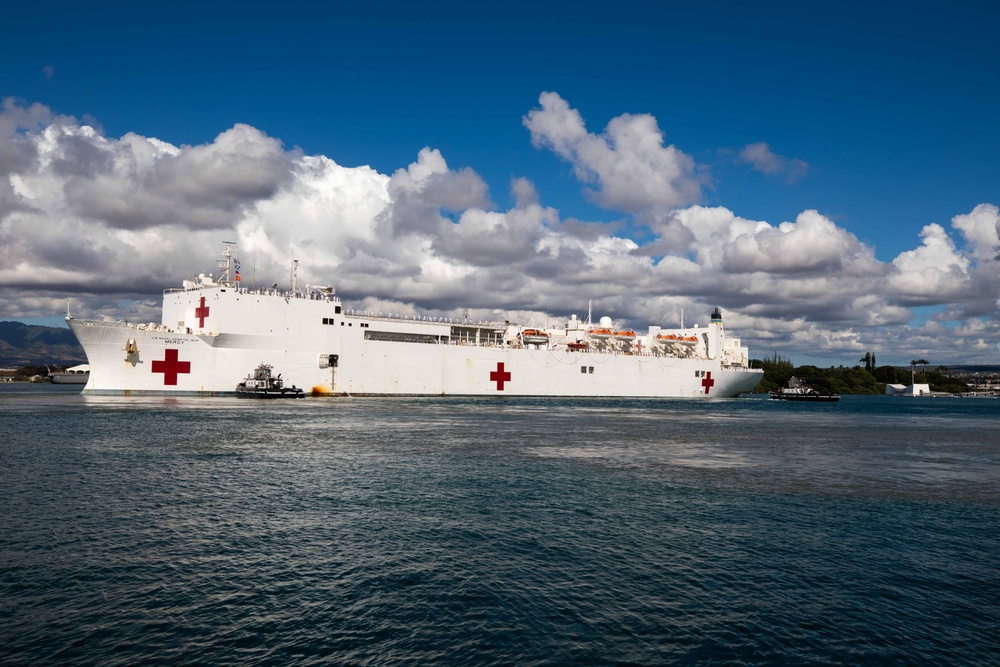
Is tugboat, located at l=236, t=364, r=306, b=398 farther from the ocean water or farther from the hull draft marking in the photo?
the ocean water

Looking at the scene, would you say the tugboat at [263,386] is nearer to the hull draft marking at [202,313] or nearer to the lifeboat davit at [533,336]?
the hull draft marking at [202,313]

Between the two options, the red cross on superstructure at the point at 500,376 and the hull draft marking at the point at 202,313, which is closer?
the hull draft marking at the point at 202,313

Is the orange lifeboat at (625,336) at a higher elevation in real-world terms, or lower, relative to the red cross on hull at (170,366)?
higher

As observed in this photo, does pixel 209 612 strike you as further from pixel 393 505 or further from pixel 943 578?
pixel 943 578

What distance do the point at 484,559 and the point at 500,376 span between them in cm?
4249

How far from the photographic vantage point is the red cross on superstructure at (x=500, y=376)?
50781 millimetres

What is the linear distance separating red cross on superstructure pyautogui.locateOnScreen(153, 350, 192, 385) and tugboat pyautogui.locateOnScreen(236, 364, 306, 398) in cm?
343

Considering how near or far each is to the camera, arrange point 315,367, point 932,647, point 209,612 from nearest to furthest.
A: point 932,647
point 209,612
point 315,367

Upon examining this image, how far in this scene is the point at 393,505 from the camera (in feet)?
38.9

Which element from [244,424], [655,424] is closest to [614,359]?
[655,424]

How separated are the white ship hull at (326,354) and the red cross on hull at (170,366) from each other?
2.1 inches

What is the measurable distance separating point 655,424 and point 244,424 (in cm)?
1926

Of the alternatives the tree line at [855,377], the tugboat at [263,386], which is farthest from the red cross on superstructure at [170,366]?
the tree line at [855,377]

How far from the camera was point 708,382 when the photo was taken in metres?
64.4
